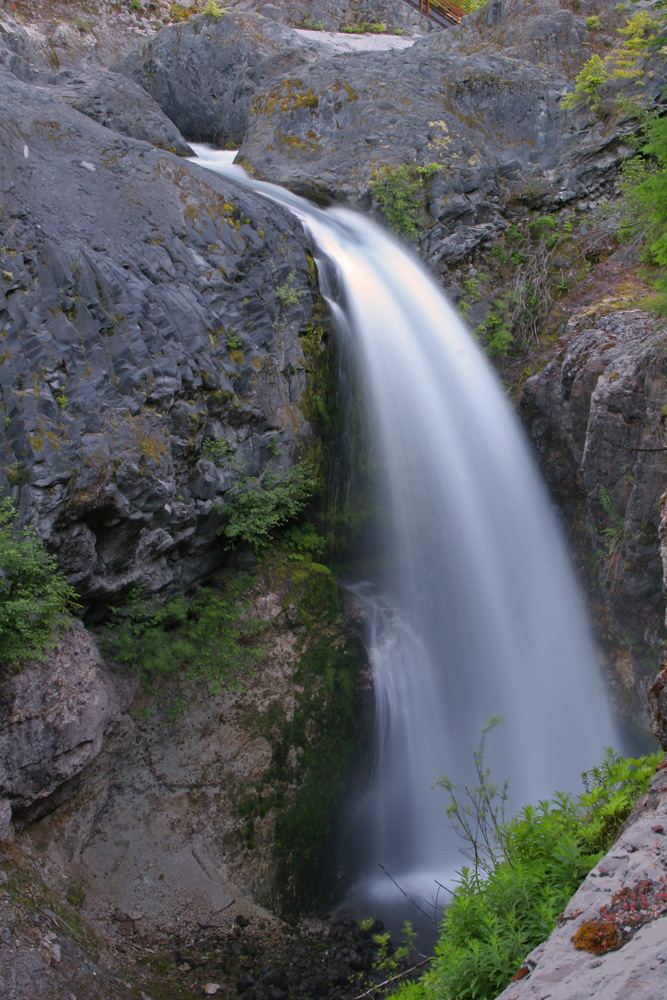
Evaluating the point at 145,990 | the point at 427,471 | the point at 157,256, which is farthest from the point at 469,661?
the point at 157,256

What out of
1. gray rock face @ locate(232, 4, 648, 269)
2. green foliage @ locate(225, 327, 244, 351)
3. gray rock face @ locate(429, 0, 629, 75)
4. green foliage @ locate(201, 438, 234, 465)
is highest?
gray rock face @ locate(429, 0, 629, 75)

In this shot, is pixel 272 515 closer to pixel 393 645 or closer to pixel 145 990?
pixel 393 645

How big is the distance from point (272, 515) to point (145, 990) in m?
4.19

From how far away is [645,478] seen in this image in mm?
7398

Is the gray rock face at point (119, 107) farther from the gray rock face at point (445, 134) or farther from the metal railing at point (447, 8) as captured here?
the metal railing at point (447, 8)

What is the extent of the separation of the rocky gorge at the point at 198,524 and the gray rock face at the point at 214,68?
4.28m

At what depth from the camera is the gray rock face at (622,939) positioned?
209 centimetres

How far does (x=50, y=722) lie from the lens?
576 cm

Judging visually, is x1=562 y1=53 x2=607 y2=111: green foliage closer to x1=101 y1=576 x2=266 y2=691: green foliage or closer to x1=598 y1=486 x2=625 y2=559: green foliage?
x1=598 y1=486 x2=625 y2=559: green foliage

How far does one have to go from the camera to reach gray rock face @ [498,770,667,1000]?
82.4 inches

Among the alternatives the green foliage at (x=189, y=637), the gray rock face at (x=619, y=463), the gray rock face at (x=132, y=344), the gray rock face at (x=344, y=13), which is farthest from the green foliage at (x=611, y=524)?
the gray rock face at (x=344, y=13)

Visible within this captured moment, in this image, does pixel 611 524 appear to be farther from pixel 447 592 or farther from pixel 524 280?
pixel 524 280

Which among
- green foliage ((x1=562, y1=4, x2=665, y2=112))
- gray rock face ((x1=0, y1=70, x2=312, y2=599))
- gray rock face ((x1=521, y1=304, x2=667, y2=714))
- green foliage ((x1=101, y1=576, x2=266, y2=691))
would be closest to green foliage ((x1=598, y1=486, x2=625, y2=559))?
gray rock face ((x1=521, y1=304, x2=667, y2=714))

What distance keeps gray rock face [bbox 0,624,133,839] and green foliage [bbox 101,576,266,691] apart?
0.45 m
